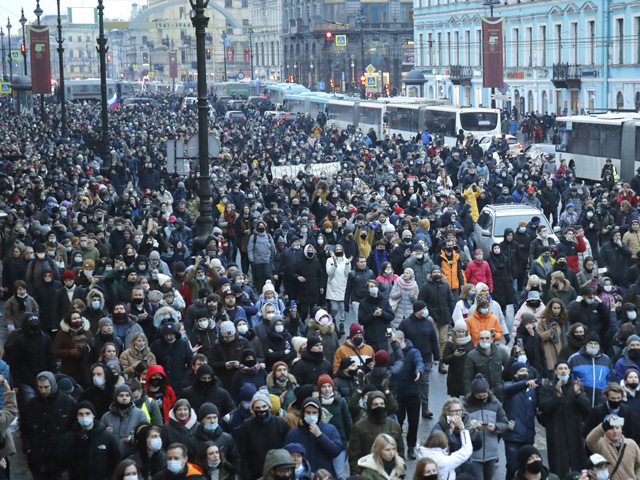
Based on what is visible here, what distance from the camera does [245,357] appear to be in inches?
428

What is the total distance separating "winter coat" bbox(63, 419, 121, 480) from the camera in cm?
920

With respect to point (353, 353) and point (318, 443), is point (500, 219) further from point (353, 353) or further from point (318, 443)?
point (318, 443)

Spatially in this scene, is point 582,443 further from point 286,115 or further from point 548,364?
point 286,115

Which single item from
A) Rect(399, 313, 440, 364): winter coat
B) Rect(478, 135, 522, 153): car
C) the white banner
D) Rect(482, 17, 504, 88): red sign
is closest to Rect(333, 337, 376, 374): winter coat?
Rect(399, 313, 440, 364): winter coat

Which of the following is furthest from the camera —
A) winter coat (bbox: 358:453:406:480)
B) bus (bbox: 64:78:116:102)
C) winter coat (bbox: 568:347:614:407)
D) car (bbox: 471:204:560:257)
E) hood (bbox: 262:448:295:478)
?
bus (bbox: 64:78:116:102)

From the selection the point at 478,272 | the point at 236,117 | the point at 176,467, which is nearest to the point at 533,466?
the point at 176,467

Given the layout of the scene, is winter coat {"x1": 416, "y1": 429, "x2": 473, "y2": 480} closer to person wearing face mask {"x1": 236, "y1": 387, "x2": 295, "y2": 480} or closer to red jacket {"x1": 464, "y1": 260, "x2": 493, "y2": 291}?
person wearing face mask {"x1": 236, "y1": 387, "x2": 295, "y2": 480}

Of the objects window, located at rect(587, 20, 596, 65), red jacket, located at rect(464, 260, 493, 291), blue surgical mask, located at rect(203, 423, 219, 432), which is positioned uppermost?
window, located at rect(587, 20, 596, 65)

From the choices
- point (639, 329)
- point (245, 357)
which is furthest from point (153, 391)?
point (639, 329)

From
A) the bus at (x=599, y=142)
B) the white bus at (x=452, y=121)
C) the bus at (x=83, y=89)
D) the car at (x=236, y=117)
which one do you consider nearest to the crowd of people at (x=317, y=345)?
the bus at (x=599, y=142)

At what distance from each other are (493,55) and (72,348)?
35585mm

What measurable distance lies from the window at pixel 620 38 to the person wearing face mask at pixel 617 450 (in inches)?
1854

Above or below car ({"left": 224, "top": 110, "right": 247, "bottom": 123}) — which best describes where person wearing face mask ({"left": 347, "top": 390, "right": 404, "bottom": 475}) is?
below

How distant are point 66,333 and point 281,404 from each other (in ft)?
9.45
